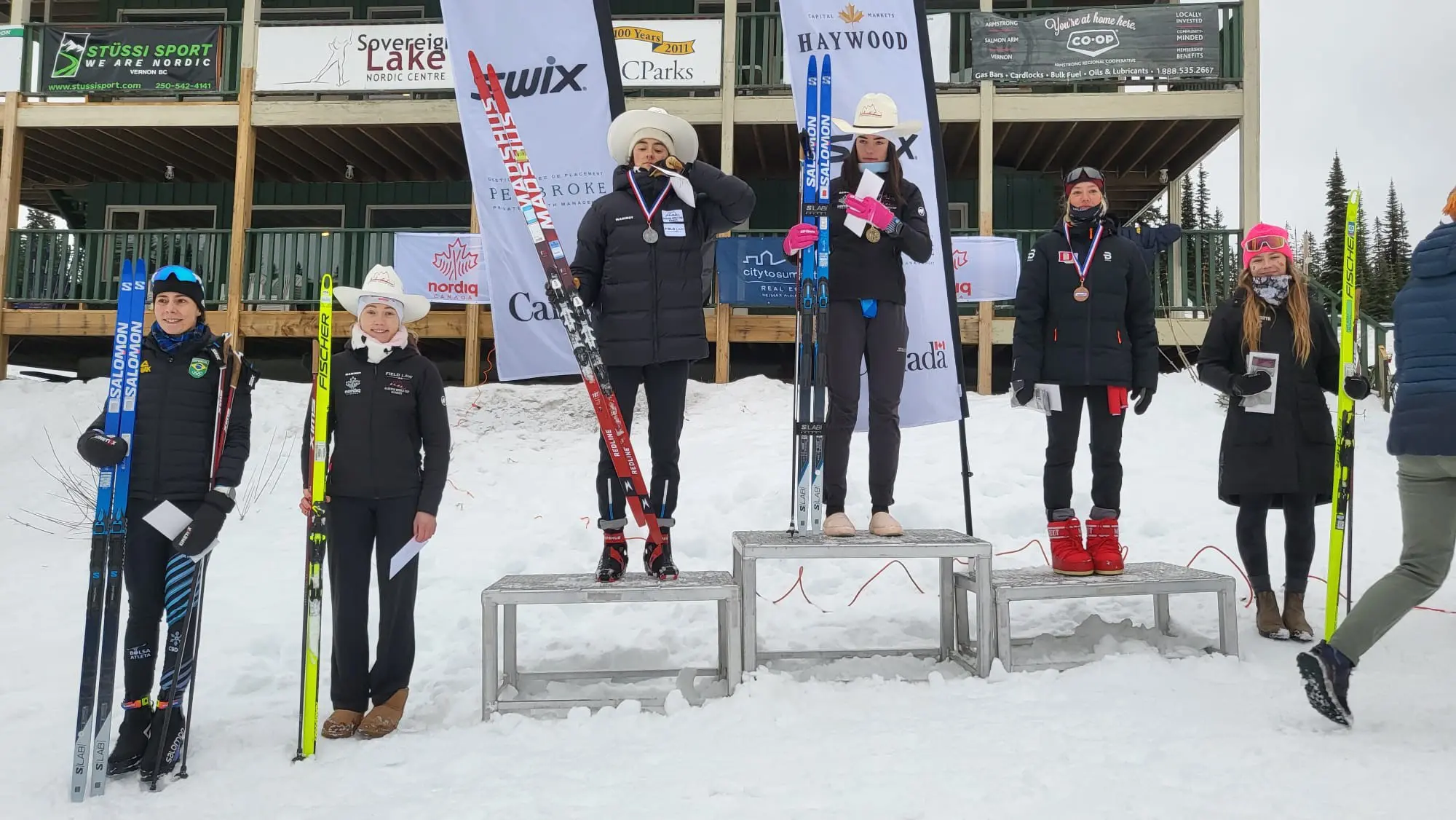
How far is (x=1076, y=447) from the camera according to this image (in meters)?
3.82

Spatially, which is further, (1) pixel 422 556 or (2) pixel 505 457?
(2) pixel 505 457

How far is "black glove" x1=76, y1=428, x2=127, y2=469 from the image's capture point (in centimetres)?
276

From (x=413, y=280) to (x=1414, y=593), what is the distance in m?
8.95

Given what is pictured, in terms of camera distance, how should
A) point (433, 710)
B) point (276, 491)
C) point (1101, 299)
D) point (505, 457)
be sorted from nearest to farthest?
point (433, 710) → point (1101, 299) → point (276, 491) → point (505, 457)

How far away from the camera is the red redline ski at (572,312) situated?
3.44 meters

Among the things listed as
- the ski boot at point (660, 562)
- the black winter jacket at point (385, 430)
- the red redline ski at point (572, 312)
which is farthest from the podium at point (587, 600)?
the black winter jacket at point (385, 430)

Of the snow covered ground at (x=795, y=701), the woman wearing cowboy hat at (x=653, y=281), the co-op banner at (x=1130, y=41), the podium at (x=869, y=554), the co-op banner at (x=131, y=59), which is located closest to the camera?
the snow covered ground at (x=795, y=701)

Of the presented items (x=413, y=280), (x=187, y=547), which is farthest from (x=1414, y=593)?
(x=413, y=280)

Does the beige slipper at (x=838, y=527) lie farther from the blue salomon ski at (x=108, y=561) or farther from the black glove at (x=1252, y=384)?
the blue salomon ski at (x=108, y=561)

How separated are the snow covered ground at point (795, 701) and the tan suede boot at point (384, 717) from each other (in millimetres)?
80

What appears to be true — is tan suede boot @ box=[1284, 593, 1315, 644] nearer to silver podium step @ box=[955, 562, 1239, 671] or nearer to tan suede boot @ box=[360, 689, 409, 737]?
silver podium step @ box=[955, 562, 1239, 671]

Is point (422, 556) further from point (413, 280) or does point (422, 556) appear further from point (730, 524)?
point (413, 280)

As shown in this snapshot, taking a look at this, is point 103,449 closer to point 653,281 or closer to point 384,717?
point 384,717

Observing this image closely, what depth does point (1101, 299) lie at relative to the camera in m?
3.81
